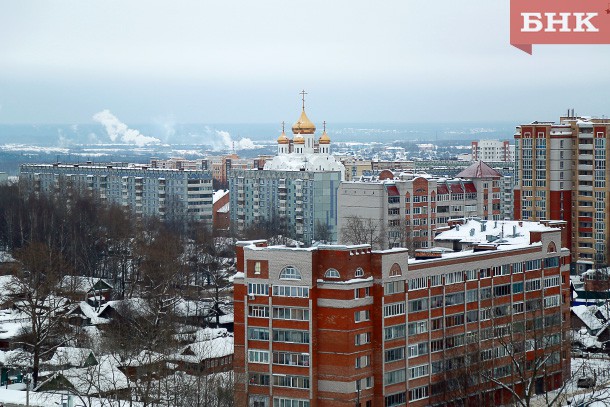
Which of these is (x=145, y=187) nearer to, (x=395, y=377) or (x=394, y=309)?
(x=394, y=309)

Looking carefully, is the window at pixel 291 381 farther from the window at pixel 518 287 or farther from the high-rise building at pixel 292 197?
the high-rise building at pixel 292 197

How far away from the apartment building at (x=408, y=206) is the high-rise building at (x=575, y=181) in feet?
6.42

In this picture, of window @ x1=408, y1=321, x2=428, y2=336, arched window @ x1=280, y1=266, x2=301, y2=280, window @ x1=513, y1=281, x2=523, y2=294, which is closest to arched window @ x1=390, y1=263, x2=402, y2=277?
window @ x1=408, y1=321, x2=428, y2=336

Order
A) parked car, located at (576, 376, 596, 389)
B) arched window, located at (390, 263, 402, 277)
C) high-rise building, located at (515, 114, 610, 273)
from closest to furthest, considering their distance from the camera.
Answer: arched window, located at (390, 263, 402, 277) → parked car, located at (576, 376, 596, 389) → high-rise building, located at (515, 114, 610, 273)

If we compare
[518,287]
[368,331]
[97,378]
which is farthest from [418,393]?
[97,378]

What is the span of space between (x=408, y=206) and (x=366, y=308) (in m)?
20.3

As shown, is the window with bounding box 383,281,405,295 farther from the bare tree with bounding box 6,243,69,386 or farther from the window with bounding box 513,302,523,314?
the bare tree with bounding box 6,243,69,386

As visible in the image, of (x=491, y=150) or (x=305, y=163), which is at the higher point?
(x=491, y=150)

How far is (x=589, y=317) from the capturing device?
34125 millimetres

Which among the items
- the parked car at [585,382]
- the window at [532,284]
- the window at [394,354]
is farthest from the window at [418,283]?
the parked car at [585,382]

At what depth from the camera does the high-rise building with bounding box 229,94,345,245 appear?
54.2 metres

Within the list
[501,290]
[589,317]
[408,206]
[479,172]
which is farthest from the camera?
[479,172]

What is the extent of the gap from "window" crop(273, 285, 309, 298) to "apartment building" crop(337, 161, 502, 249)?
17.8 metres

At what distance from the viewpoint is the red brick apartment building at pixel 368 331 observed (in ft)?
75.4
